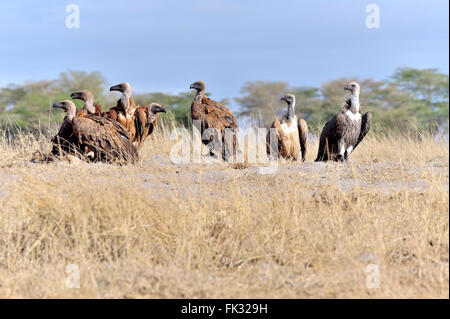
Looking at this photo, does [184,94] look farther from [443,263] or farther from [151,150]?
[443,263]

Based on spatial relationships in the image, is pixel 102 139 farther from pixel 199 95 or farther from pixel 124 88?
pixel 199 95

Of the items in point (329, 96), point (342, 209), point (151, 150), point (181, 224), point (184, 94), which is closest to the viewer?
point (181, 224)

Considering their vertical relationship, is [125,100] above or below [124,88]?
below

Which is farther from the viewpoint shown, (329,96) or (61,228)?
Result: (329,96)

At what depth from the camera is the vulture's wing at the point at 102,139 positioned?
918 centimetres

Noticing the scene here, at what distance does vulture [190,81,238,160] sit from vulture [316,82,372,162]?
172 cm

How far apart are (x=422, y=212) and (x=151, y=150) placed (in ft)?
20.9

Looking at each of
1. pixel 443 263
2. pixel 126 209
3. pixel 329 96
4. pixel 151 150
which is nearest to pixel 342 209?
pixel 443 263

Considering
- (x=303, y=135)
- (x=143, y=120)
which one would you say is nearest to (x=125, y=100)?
(x=143, y=120)

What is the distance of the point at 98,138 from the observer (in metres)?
9.22

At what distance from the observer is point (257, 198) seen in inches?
263

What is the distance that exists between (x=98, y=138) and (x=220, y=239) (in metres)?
3.93

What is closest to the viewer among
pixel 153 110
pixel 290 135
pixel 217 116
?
pixel 153 110

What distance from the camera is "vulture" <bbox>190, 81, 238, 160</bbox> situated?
1079 cm
